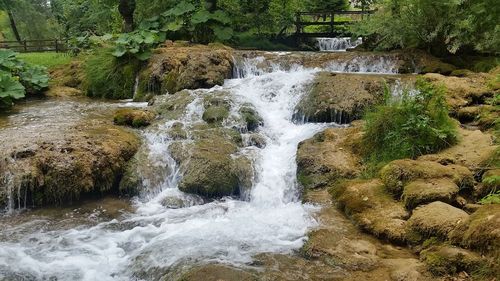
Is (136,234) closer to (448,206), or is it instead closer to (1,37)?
(448,206)

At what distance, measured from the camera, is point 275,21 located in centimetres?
1817

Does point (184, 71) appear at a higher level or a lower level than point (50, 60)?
higher

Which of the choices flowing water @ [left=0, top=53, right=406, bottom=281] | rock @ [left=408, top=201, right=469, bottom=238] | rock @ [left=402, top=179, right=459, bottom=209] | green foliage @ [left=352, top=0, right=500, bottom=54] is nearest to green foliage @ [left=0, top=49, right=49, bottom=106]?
flowing water @ [left=0, top=53, right=406, bottom=281]

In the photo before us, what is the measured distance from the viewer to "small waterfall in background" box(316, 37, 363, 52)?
741 inches

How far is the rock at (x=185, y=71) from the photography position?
12.1 meters

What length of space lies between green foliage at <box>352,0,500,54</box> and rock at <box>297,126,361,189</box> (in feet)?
15.0

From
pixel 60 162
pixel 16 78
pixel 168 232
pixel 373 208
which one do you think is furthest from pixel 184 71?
pixel 373 208

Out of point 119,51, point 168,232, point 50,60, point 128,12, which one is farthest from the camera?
point 50,60

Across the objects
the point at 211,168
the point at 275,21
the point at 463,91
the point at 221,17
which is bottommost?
the point at 211,168

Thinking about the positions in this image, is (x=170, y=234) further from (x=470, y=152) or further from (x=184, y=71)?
(x=184, y=71)

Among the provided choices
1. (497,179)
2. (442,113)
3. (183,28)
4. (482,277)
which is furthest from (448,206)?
(183,28)

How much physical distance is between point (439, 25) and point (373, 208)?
7.80 metres

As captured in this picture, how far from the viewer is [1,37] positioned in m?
36.9

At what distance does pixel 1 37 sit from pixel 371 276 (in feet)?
131
